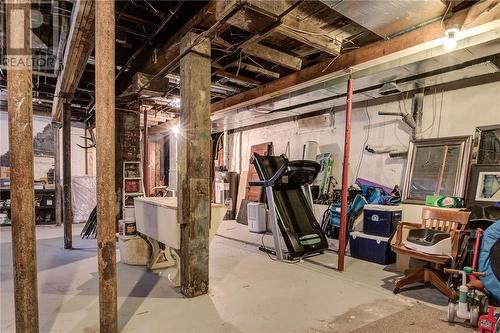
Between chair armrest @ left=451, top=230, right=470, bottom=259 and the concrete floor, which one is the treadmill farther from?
chair armrest @ left=451, top=230, right=470, bottom=259

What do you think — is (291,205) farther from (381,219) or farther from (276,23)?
(276,23)

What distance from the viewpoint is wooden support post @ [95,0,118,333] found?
186 cm

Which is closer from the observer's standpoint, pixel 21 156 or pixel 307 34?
pixel 21 156

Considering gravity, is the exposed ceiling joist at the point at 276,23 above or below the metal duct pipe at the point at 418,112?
above

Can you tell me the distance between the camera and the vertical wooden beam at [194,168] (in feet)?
9.17

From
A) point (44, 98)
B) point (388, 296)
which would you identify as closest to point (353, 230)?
point (388, 296)

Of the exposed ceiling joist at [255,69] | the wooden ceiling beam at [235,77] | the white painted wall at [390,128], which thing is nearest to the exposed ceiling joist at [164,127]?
the white painted wall at [390,128]

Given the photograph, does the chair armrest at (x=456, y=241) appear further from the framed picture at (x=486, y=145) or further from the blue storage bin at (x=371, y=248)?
the framed picture at (x=486, y=145)

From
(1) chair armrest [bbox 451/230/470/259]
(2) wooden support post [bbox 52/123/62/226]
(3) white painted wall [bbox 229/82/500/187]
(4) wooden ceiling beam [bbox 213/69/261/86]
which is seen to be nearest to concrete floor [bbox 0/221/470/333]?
(1) chair armrest [bbox 451/230/470/259]

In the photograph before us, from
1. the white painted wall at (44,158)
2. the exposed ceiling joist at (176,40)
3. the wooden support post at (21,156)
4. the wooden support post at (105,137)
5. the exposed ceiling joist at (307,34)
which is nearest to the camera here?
the wooden support post at (21,156)

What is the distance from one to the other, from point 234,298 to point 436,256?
194cm

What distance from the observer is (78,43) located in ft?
9.65

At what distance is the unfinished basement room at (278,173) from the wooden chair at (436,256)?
0.02 m

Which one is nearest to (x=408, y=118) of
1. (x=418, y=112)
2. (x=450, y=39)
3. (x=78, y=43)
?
(x=418, y=112)
